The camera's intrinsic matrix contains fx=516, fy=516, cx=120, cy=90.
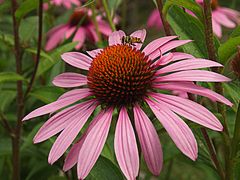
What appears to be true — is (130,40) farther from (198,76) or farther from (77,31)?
(77,31)

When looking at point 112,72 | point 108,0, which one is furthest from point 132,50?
point 108,0

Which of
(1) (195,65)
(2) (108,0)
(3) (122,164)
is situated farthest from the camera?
(2) (108,0)

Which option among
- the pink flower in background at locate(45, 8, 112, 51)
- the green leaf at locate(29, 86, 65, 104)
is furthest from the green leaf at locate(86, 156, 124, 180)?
the pink flower in background at locate(45, 8, 112, 51)

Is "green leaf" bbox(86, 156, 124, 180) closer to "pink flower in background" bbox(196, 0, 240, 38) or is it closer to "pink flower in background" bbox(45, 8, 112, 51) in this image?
"pink flower in background" bbox(45, 8, 112, 51)

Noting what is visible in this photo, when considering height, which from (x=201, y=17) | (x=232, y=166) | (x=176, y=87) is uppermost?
(x=201, y=17)

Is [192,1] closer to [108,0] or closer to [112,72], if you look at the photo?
[112,72]

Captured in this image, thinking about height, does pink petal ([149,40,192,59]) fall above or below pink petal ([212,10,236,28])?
below

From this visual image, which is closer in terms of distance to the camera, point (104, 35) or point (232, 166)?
point (232, 166)
